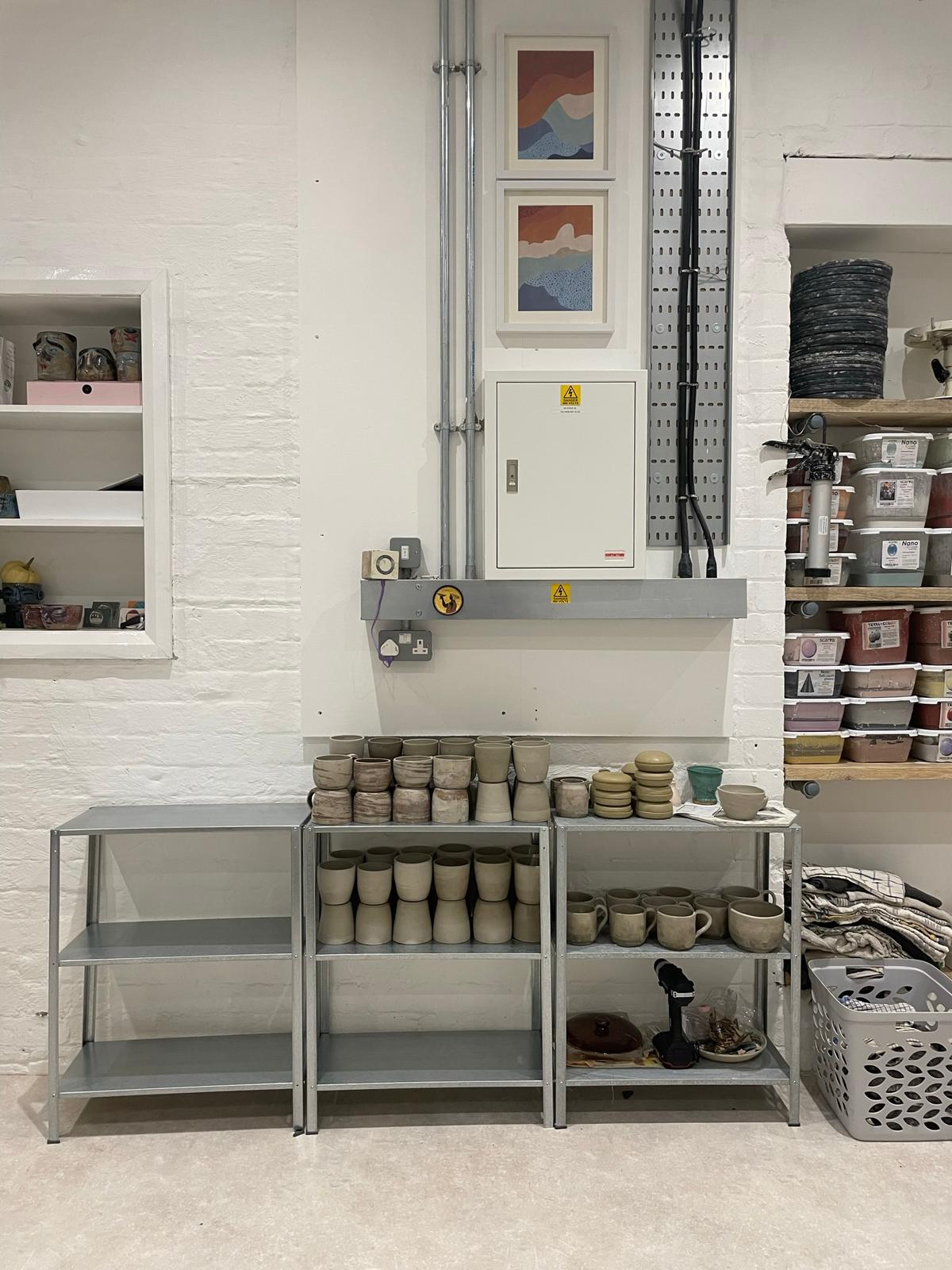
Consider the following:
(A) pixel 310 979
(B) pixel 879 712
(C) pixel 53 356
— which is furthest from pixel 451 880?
(C) pixel 53 356

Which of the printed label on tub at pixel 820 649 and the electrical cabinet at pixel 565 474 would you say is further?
the printed label on tub at pixel 820 649

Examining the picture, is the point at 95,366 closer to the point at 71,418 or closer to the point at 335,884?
the point at 71,418

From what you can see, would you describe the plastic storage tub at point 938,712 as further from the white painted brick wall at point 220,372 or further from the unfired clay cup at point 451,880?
the unfired clay cup at point 451,880

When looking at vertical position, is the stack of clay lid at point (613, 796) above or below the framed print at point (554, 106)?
below

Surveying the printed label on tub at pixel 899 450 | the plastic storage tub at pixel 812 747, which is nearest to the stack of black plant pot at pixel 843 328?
the printed label on tub at pixel 899 450

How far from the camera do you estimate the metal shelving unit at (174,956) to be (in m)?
2.32

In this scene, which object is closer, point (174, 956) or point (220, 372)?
point (174, 956)

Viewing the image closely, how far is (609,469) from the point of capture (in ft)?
7.92

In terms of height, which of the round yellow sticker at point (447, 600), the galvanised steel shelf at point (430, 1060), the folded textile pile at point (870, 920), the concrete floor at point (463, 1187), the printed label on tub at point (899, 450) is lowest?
the concrete floor at point (463, 1187)

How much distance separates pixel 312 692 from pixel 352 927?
2.15ft

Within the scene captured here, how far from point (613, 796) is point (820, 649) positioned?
0.84m

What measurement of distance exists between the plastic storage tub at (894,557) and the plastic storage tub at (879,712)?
0.35 m

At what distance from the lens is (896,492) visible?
273 centimetres

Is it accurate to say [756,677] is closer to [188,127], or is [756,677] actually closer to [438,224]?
[438,224]
